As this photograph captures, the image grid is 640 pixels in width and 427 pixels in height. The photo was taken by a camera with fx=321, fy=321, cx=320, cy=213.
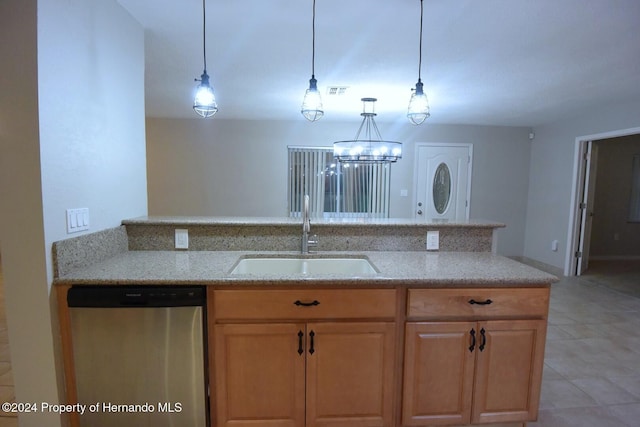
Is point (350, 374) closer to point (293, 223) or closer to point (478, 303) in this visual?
point (478, 303)

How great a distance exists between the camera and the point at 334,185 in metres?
5.24

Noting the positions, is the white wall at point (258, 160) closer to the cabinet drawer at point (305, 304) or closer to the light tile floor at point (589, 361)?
the light tile floor at point (589, 361)

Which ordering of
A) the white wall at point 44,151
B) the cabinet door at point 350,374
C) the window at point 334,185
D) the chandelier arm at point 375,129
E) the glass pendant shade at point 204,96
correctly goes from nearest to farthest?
the white wall at point 44,151, the cabinet door at point 350,374, the glass pendant shade at point 204,96, the chandelier arm at point 375,129, the window at point 334,185

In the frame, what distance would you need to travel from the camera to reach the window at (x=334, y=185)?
515cm

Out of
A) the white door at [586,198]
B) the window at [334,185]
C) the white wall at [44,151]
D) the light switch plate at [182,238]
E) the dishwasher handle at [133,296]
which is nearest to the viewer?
the white wall at [44,151]

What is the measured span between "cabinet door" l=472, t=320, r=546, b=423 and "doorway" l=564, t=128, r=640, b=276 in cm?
385

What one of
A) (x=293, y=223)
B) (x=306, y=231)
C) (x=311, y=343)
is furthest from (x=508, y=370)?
(x=293, y=223)

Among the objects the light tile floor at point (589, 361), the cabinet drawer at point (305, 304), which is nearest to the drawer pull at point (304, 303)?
the cabinet drawer at point (305, 304)

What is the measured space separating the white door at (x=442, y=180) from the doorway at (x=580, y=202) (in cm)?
138

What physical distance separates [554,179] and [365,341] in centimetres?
484

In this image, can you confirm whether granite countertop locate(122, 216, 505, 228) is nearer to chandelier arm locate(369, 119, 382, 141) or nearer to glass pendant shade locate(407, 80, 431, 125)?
glass pendant shade locate(407, 80, 431, 125)

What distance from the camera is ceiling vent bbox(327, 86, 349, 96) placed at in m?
3.26

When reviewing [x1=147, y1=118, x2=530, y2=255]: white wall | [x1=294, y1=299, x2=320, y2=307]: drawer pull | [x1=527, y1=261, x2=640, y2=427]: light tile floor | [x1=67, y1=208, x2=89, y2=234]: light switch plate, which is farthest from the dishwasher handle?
[x1=147, y1=118, x2=530, y2=255]: white wall

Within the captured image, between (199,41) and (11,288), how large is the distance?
187 centimetres
